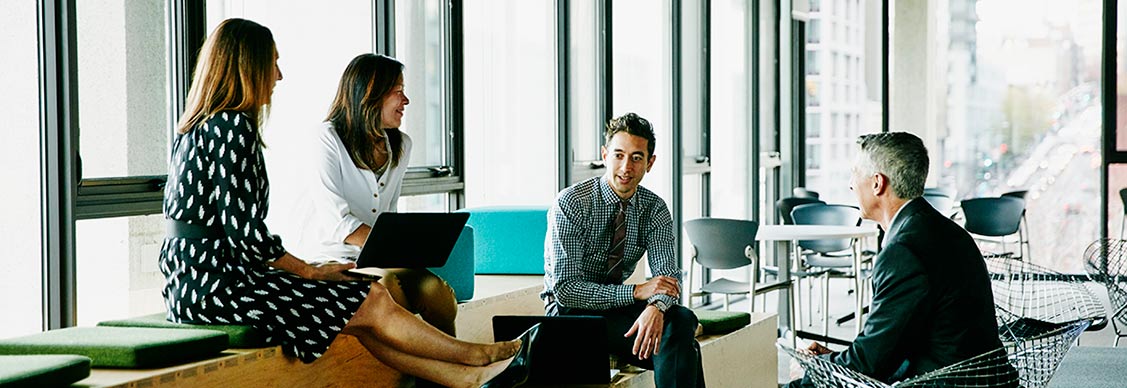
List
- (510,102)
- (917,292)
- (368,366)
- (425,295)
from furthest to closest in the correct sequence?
(510,102) → (425,295) → (368,366) → (917,292)

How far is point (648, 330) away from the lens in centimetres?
409

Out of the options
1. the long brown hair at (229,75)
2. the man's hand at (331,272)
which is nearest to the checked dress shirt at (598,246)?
the man's hand at (331,272)

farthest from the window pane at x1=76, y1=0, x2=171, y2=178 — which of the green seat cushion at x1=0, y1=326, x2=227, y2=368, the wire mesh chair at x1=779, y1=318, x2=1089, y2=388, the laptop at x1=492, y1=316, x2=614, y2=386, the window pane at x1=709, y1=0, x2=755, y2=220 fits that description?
the window pane at x1=709, y1=0, x2=755, y2=220

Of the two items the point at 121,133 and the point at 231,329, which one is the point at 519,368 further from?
the point at 121,133

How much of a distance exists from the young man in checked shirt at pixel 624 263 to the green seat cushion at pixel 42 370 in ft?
5.69

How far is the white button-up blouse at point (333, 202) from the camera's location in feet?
13.6

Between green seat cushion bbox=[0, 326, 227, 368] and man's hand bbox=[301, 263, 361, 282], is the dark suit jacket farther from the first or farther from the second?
green seat cushion bbox=[0, 326, 227, 368]

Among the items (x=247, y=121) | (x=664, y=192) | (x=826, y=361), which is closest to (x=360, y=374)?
(x=247, y=121)

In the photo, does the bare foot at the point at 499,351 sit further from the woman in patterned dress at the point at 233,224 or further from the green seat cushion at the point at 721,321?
the green seat cushion at the point at 721,321

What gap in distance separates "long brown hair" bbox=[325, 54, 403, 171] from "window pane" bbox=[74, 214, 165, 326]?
0.70 meters

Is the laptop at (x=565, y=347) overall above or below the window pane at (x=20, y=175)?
below

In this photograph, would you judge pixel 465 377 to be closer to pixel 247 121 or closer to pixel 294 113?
pixel 247 121

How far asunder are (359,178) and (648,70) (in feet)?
15.3

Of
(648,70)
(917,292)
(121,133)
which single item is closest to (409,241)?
(121,133)
